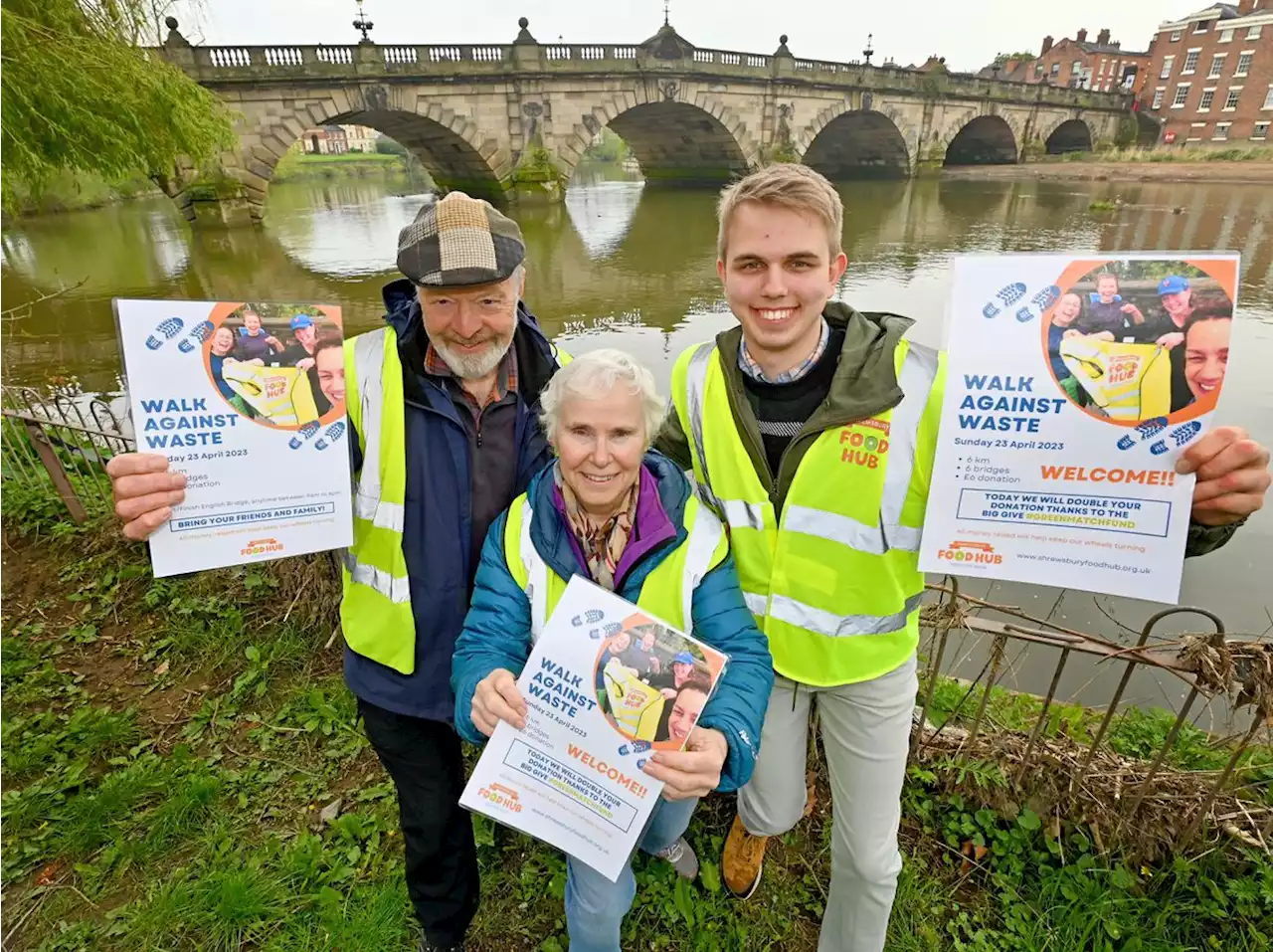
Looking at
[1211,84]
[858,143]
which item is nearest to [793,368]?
[858,143]

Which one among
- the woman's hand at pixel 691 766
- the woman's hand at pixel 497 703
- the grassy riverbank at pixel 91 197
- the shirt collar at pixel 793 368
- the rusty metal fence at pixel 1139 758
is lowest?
the rusty metal fence at pixel 1139 758

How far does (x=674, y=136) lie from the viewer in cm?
3253

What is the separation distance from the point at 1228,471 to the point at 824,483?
866mm

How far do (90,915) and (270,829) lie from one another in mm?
581

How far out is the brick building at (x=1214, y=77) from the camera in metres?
39.2

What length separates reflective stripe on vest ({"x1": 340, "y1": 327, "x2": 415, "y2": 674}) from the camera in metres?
1.85

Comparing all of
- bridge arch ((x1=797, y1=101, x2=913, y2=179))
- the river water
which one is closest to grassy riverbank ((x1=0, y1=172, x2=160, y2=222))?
the river water

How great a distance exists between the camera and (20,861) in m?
2.56

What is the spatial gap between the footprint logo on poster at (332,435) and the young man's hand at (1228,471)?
199 centimetres

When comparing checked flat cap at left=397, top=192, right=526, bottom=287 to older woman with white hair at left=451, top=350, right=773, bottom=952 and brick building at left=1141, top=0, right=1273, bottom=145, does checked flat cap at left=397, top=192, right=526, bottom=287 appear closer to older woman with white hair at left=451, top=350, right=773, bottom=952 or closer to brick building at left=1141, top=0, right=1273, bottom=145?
older woman with white hair at left=451, top=350, right=773, bottom=952

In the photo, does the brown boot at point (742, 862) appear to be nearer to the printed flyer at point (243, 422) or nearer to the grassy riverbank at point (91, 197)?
the printed flyer at point (243, 422)

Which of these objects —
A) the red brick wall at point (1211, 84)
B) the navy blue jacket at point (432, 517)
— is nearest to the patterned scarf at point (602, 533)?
the navy blue jacket at point (432, 517)

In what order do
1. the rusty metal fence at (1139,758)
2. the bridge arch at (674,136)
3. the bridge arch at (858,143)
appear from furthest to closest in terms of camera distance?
the bridge arch at (858,143), the bridge arch at (674,136), the rusty metal fence at (1139,758)

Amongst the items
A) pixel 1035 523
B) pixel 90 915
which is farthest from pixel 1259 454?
pixel 90 915
